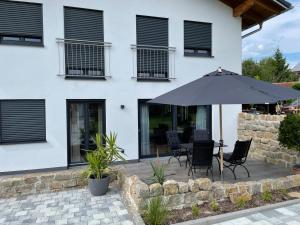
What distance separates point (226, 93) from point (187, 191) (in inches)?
85.4

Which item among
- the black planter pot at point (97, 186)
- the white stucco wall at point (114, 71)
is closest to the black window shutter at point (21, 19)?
the white stucco wall at point (114, 71)

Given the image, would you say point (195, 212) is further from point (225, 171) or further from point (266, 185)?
point (225, 171)

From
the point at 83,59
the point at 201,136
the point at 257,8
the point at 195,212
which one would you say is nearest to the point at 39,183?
the point at 195,212

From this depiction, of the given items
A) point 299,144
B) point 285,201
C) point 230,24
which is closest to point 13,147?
→ point 285,201

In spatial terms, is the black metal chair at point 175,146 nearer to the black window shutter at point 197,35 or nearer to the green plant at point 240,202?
the green plant at point 240,202

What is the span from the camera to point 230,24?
11.3 meters

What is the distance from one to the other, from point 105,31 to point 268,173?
6913mm

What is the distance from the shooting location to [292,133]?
23.9 ft

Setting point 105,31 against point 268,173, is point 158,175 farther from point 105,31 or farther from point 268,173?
point 105,31

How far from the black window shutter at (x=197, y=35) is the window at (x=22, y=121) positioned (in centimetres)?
587

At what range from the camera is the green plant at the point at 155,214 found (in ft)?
15.7

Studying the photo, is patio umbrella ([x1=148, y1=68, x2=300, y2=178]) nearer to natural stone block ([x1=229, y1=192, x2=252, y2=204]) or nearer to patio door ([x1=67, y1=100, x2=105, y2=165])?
natural stone block ([x1=229, y1=192, x2=252, y2=204])

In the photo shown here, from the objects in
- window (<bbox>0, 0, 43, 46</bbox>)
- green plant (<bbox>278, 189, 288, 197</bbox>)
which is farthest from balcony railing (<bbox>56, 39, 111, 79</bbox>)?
green plant (<bbox>278, 189, 288, 197</bbox>)

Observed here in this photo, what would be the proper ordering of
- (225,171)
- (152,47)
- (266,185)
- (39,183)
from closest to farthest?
1. (266,185)
2. (39,183)
3. (225,171)
4. (152,47)
